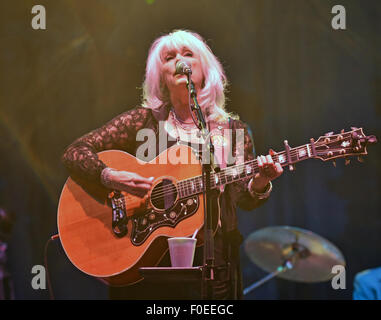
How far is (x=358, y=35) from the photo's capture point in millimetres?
3459

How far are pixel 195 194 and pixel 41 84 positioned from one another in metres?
1.53

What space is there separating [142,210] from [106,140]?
1.86 ft

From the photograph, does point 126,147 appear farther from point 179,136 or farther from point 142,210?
point 142,210

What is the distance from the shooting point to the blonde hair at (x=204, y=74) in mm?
3256

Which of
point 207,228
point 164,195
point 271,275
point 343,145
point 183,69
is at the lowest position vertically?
point 271,275

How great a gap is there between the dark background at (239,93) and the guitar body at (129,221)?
56 centimetres

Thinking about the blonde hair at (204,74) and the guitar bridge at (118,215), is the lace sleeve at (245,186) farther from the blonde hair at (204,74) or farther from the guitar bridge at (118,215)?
the guitar bridge at (118,215)

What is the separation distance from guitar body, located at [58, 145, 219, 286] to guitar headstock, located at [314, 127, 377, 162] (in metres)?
0.74

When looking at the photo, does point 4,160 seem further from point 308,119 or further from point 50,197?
point 308,119

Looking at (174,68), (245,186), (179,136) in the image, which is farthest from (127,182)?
(174,68)

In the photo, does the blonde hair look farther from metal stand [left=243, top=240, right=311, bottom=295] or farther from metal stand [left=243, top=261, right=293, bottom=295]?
metal stand [left=243, top=261, right=293, bottom=295]

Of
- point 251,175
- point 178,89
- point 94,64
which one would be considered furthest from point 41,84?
point 251,175

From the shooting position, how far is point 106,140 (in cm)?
319

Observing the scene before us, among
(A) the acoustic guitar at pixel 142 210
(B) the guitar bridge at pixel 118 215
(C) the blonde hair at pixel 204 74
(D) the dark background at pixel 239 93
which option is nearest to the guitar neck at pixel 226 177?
(A) the acoustic guitar at pixel 142 210
